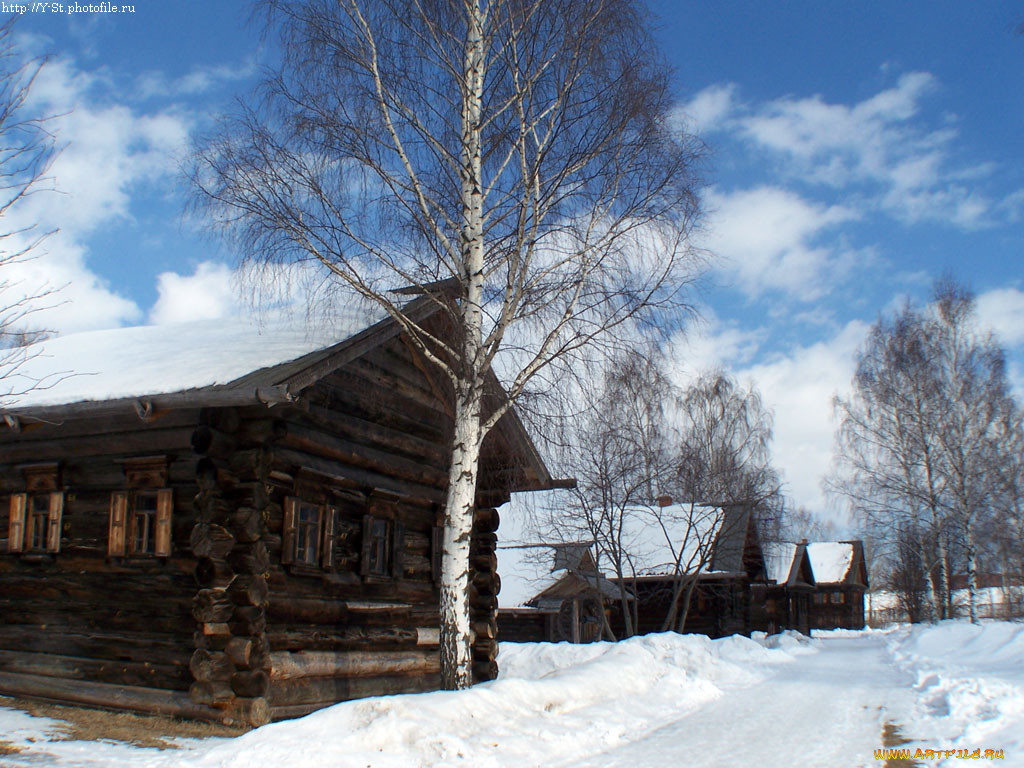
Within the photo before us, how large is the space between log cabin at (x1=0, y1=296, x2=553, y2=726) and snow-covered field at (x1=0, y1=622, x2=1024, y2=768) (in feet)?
4.31

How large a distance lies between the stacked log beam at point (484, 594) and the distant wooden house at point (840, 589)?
4979 cm

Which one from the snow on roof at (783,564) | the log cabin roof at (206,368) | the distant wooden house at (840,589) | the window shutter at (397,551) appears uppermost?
the log cabin roof at (206,368)

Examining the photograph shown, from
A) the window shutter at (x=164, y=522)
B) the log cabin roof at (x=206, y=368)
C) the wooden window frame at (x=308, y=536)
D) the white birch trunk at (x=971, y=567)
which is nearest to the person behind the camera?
the log cabin roof at (x=206, y=368)

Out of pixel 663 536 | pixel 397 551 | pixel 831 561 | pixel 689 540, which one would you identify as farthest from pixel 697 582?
pixel 831 561

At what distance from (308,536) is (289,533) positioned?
0.58 meters

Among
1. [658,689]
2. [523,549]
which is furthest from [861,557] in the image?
[658,689]

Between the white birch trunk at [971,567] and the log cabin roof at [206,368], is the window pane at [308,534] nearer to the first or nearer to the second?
the log cabin roof at [206,368]

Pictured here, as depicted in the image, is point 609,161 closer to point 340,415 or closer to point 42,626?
point 340,415

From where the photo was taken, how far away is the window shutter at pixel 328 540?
35.4 feet

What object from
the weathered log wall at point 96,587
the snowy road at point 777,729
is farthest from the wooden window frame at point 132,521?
the snowy road at point 777,729

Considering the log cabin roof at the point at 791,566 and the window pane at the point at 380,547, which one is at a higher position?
the window pane at the point at 380,547

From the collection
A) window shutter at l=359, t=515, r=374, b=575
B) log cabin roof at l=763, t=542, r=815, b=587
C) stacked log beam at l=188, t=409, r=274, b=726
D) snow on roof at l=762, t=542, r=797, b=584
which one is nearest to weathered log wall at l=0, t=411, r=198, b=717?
stacked log beam at l=188, t=409, r=274, b=726

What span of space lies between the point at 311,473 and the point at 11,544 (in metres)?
3.96

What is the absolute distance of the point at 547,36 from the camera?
37.2 feet
